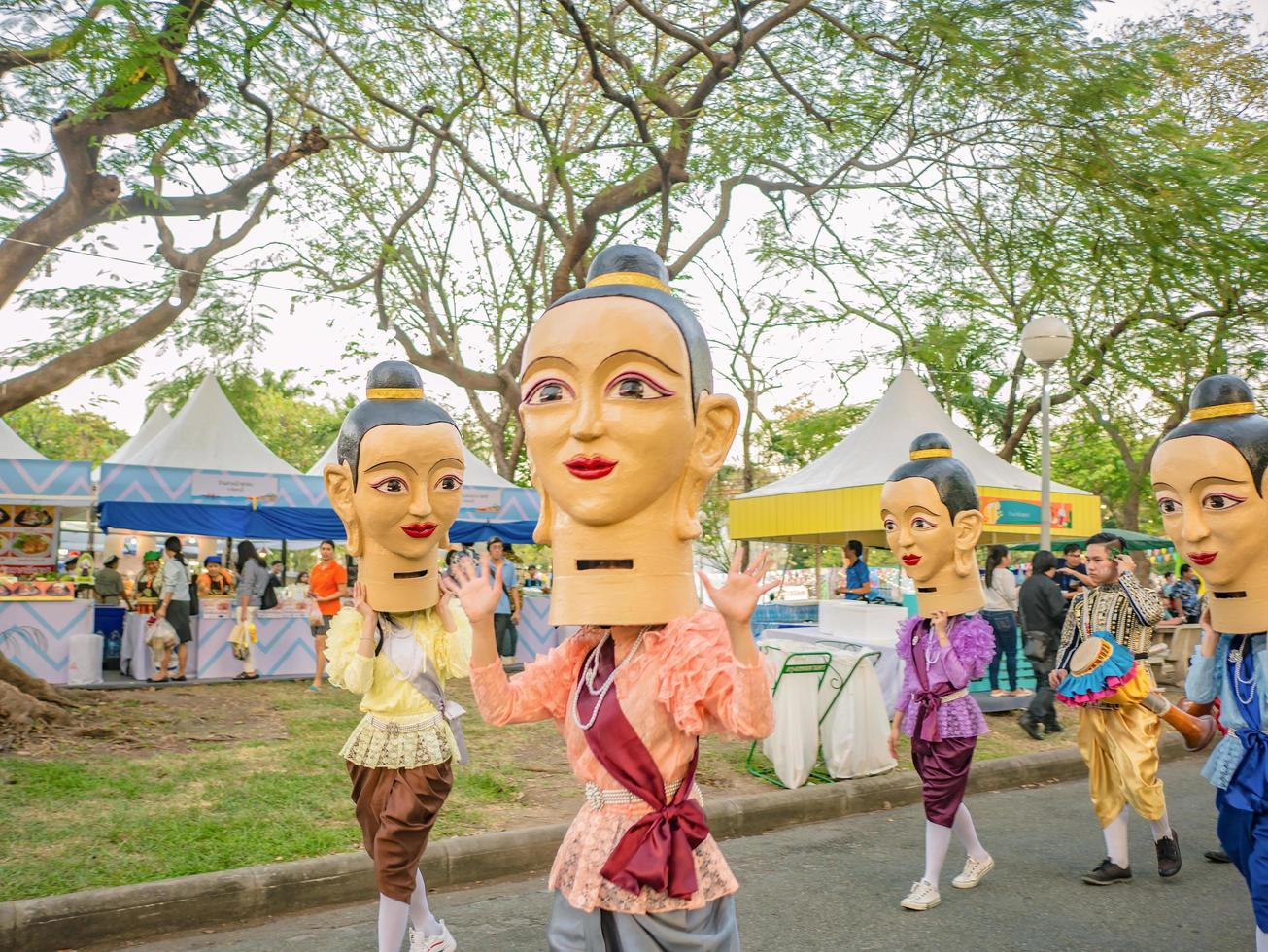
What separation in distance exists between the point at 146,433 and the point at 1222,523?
15495 mm

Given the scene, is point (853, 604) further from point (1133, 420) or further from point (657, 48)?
point (1133, 420)

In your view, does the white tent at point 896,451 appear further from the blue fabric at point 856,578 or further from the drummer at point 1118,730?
the drummer at point 1118,730

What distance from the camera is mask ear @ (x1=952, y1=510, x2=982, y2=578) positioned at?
520 cm

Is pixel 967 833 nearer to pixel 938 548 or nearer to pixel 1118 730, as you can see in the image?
pixel 1118 730

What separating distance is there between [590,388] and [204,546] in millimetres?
19581

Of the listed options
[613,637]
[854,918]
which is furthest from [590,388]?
[854,918]

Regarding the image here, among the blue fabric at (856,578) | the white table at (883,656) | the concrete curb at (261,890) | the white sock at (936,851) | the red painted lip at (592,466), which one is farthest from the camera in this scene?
the blue fabric at (856,578)

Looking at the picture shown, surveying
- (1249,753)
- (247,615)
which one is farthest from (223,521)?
(1249,753)

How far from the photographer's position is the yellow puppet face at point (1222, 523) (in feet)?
12.5

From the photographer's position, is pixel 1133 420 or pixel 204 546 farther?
pixel 204 546

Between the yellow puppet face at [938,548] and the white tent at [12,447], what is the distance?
10.5 metres

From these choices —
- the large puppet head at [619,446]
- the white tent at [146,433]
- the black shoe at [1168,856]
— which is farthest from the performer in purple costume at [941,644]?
the white tent at [146,433]

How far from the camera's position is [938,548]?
5176mm

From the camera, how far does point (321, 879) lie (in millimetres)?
4840
